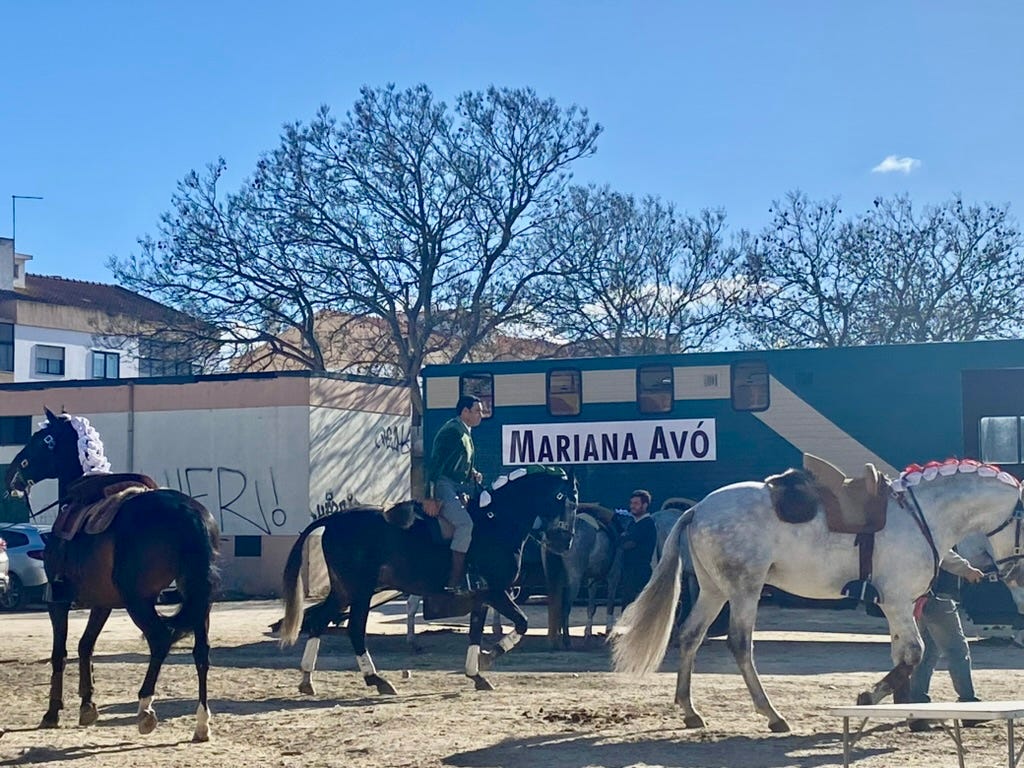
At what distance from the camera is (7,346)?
5500cm

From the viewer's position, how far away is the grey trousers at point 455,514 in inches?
476

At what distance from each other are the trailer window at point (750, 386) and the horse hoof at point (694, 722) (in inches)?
372

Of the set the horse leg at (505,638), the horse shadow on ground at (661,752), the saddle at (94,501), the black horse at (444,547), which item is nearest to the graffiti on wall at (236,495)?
the black horse at (444,547)

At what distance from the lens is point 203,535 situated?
9.59m

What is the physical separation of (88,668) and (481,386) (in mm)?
10008

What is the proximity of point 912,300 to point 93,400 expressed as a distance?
20.5 meters

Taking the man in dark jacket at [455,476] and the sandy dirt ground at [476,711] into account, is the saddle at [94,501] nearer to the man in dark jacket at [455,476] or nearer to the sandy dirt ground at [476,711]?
the sandy dirt ground at [476,711]

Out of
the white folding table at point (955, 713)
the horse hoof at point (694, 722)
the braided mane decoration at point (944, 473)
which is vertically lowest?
the horse hoof at point (694, 722)

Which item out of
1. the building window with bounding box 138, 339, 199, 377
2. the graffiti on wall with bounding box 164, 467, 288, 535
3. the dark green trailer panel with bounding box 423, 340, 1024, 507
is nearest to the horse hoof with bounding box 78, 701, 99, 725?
the dark green trailer panel with bounding box 423, 340, 1024, 507

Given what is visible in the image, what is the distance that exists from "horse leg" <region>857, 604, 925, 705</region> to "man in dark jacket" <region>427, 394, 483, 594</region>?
392 cm

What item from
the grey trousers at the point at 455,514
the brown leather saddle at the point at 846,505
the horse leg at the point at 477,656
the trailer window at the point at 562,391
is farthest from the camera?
the trailer window at the point at 562,391

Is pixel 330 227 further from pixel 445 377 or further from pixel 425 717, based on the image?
pixel 425 717

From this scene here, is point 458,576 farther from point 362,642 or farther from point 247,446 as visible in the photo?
point 247,446

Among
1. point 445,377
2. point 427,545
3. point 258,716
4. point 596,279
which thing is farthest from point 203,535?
point 596,279
